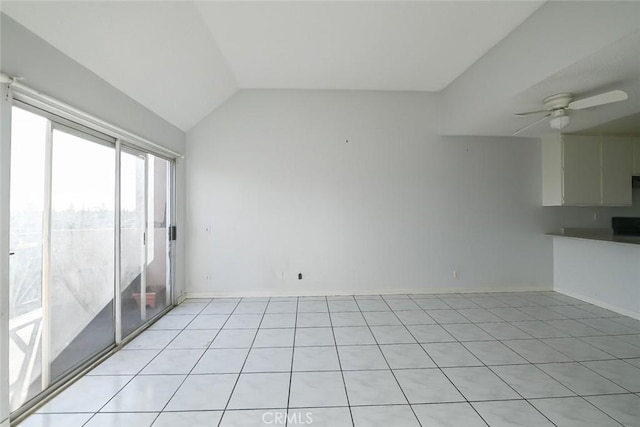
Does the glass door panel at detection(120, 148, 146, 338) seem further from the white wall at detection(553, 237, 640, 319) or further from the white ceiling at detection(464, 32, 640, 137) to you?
the white wall at detection(553, 237, 640, 319)

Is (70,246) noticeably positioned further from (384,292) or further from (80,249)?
(384,292)

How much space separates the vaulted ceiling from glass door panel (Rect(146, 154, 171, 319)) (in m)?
0.75

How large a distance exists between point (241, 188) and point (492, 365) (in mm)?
3755

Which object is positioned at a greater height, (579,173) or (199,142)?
(199,142)

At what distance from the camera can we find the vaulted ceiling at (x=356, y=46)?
6.44ft

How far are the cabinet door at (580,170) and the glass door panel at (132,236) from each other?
6.00m

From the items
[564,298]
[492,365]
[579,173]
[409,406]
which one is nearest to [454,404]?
[409,406]

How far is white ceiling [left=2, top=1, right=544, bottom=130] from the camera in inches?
78.9

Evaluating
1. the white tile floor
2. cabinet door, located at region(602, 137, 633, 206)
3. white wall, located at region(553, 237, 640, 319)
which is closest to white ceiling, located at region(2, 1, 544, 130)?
the white tile floor

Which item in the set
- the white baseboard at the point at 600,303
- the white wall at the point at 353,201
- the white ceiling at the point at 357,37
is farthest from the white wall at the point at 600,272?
the white ceiling at the point at 357,37

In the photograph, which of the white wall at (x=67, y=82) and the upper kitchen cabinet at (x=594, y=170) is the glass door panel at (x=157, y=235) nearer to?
the white wall at (x=67, y=82)

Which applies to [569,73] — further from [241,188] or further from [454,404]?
[241,188]

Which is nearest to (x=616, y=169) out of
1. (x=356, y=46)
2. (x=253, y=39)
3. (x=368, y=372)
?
(x=356, y=46)

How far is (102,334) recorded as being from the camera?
2.53 m
